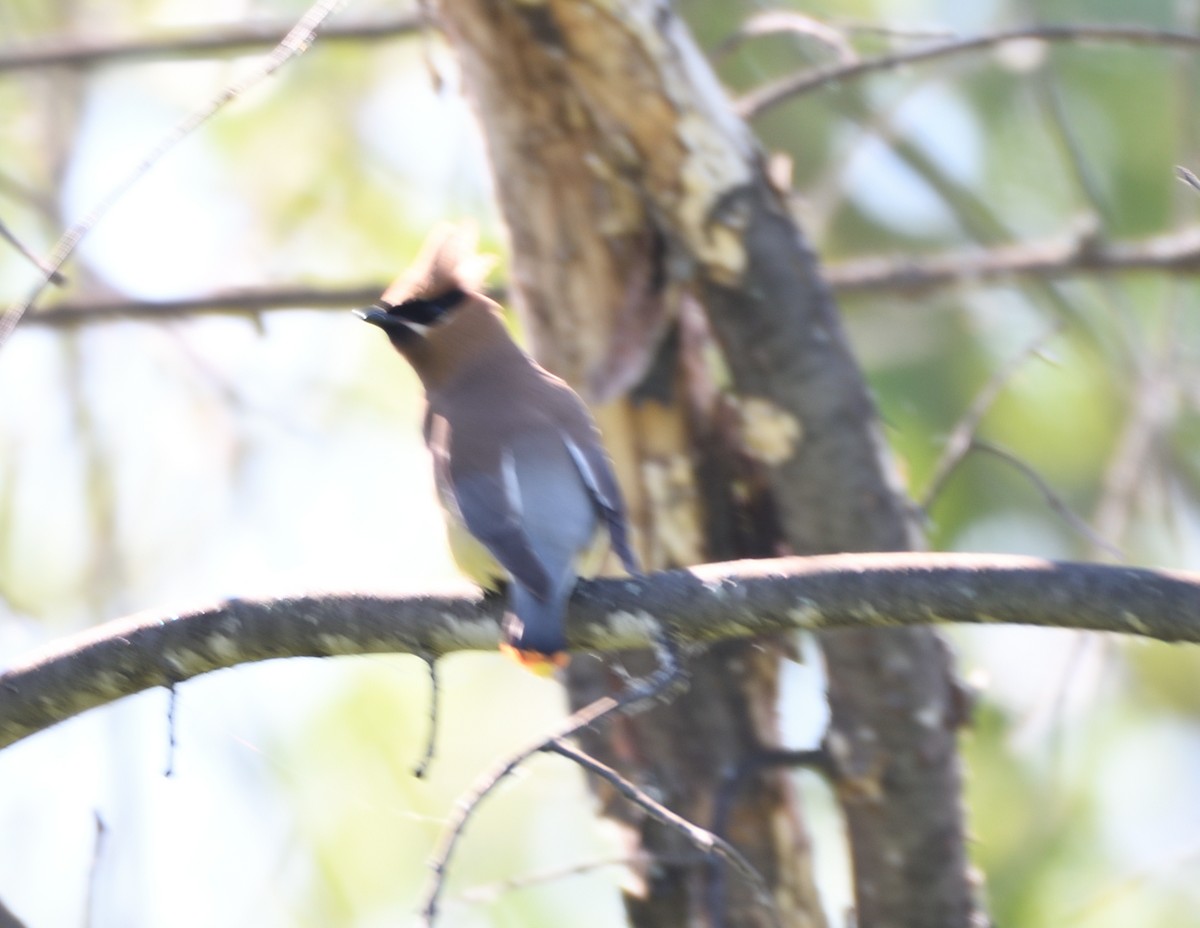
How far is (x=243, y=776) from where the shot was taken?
520 centimetres

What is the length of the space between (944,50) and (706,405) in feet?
3.71

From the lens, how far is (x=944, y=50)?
14.9 feet

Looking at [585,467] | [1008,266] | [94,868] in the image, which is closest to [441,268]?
[585,467]

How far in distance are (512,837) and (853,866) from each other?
2818mm

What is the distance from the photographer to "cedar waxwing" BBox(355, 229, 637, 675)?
3.12 meters

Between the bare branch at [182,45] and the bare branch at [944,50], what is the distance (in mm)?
1214

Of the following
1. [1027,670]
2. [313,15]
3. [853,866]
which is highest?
[313,15]

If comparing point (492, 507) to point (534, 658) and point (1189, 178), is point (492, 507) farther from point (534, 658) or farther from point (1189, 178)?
point (1189, 178)

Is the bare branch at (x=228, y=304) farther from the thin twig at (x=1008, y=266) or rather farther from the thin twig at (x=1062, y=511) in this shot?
the thin twig at (x=1062, y=511)

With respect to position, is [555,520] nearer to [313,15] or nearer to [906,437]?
[313,15]

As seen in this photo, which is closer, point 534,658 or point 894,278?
point 534,658

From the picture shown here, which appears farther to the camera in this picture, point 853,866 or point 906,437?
point 906,437

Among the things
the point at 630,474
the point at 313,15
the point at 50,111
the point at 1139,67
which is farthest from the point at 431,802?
the point at 1139,67

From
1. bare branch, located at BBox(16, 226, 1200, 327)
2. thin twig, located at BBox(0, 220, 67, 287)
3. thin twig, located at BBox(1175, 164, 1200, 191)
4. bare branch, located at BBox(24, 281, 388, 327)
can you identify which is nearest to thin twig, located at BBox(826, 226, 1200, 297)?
bare branch, located at BBox(16, 226, 1200, 327)
